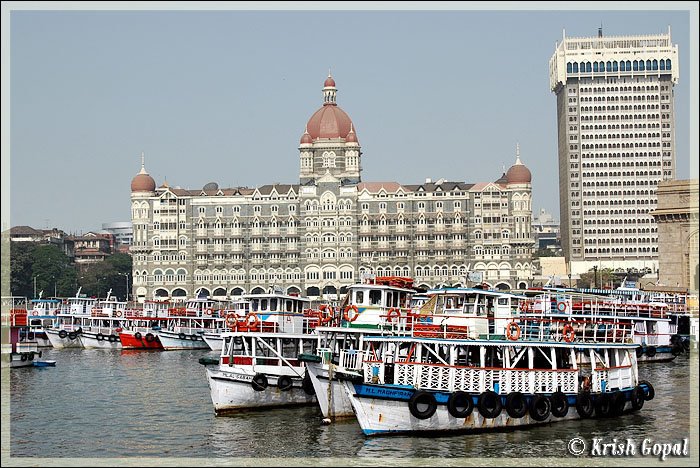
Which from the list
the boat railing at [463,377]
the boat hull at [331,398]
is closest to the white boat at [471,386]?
the boat railing at [463,377]

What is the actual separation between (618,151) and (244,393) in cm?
15612

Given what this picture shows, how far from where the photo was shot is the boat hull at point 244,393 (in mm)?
46656

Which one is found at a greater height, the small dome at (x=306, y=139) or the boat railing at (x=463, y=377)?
the small dome at (x=306, y=139)

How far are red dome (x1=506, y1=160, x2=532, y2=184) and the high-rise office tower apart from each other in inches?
1160

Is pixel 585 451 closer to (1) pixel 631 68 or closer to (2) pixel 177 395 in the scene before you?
(2) pixel 177 395

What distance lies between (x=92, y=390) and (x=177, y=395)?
5.36 meters

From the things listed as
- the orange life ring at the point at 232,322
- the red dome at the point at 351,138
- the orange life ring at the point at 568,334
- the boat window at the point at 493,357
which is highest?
the red dome at the point at 351,138

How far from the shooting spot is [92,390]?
57.8m

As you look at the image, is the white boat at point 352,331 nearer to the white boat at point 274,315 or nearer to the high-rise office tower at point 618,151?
the white boat at point 274,315

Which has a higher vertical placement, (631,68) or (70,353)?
(631,68)

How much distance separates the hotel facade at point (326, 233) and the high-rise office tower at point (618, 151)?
92.8 ft

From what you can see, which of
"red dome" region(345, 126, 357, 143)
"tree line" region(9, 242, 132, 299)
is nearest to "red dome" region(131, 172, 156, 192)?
"tree line" region(9, 242, 132, 299)

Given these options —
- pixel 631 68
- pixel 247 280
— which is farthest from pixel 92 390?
pixel 631 68

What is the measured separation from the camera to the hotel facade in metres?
167
